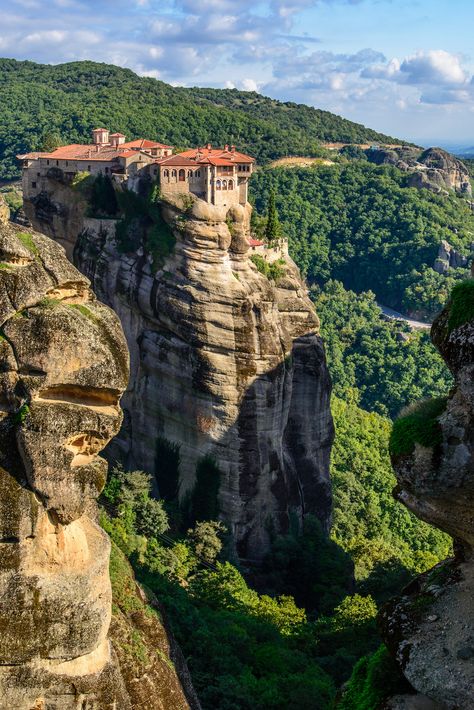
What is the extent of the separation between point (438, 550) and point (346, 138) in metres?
99.3

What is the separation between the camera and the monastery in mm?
41281

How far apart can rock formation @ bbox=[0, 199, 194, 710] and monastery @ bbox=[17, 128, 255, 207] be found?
26134mm

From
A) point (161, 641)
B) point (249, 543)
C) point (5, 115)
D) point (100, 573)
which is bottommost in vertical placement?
point (249, 543)

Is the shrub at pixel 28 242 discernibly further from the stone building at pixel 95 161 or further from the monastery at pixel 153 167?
the stone building at pixel 95 161

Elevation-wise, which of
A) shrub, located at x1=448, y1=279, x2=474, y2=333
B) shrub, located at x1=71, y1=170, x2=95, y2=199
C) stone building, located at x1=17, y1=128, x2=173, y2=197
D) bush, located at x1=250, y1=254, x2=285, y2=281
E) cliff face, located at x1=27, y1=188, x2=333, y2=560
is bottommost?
cliff face, located at x1=27, y1=188, x2=333, y2=560

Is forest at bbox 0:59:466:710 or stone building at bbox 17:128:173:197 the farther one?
stone building at bbox 17:128:173:197

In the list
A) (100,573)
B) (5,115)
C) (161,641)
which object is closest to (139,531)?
(161,641)

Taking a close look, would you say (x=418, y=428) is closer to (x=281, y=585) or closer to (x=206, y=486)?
(x=206, y=486)

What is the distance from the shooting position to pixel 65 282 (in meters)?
16.0

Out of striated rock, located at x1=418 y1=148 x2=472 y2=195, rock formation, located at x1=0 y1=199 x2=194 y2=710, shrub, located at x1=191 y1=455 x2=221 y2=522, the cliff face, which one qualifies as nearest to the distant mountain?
striated rock, located at x1=418 y1=148 x2=472 y2=195

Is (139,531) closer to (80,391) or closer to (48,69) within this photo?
(80,391)

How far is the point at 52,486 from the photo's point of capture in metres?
14.8

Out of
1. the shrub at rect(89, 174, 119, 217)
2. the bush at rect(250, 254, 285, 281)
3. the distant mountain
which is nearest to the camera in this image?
the bush at rect(250, 254, 285, 281)

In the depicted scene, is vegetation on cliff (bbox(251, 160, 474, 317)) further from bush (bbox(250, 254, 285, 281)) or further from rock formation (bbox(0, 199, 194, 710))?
rock formation (bbox(0, 199, 194, 710))
